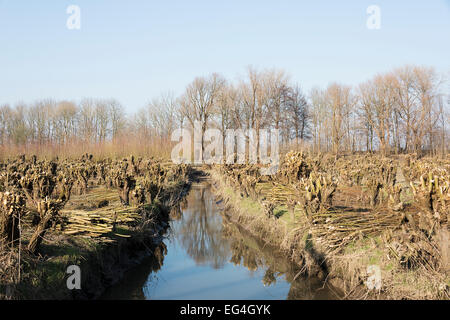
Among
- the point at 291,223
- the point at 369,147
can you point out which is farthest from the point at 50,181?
the point at 369,147

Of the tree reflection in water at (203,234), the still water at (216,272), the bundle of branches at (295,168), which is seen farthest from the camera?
the bundle of branches at (295,168)

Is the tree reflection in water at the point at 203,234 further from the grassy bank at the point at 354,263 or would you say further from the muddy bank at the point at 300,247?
the grassy bank at the point at 354,263

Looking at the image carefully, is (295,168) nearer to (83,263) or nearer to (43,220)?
(83,263)

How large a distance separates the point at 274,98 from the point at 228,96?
6434 millimetres

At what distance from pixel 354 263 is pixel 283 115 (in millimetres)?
36598

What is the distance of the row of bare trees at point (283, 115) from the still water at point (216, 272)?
66.2ft

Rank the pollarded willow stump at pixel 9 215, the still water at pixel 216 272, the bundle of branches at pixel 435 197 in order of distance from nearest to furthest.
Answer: the pollarded willow stump at pixel 9 215 < the bundle of branches at pixel 435 197 < the still water at pixel 216 272

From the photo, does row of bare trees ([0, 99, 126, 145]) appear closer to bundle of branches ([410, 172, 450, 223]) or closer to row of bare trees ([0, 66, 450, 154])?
row of bare trees ([0, 66, 450, 154])

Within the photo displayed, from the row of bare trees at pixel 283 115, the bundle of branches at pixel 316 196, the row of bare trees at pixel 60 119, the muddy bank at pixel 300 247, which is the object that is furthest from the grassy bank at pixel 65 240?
the row of bare trees at pixel 60 119

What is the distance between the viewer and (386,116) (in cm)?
3966

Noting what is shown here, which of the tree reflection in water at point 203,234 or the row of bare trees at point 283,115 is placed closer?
the tree reflection in water at point 203,234

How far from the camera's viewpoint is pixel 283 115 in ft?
137

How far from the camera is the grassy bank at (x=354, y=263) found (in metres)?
5.18
